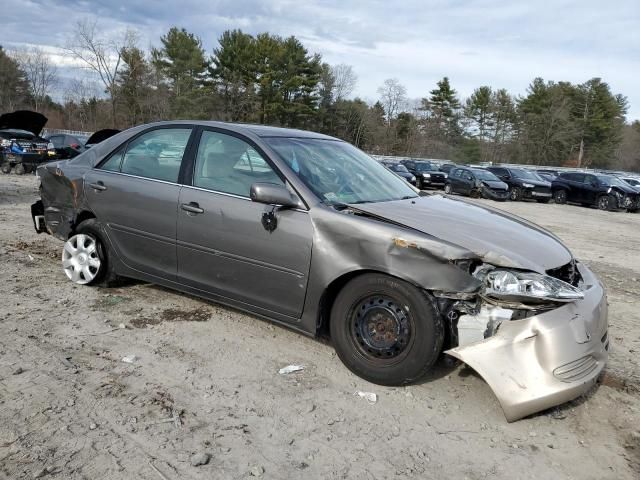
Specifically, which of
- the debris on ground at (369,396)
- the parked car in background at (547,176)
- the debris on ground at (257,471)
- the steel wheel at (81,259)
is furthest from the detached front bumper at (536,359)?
the parked car in background at (547,176)

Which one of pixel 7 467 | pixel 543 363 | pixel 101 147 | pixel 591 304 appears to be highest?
pixel 101 147

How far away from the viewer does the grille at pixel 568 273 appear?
3.19m

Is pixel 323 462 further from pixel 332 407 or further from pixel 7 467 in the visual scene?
pixel 7 467

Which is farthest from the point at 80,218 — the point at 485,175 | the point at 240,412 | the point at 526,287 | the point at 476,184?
the point at 485,175

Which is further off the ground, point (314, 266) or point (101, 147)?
point (101, 147)

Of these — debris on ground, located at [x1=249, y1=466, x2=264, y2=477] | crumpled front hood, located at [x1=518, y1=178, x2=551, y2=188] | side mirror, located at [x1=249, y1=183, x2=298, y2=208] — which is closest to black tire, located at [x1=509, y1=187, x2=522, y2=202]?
crumpled front hood, located at [x1=518, y1=178, x2=551, y2=188]

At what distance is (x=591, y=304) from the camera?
3090 millimetres

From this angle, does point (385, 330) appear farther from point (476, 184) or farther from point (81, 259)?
point (476, 184)

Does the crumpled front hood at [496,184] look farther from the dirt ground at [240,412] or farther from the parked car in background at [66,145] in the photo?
the dirt ground at [240,412]

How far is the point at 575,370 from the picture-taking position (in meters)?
2.89

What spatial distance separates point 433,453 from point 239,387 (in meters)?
1.27

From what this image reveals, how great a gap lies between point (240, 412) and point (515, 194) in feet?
75.7

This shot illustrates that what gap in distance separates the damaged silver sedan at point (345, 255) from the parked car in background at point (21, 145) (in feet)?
45.9

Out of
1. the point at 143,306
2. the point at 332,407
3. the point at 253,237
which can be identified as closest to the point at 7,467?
the point at 332,407
